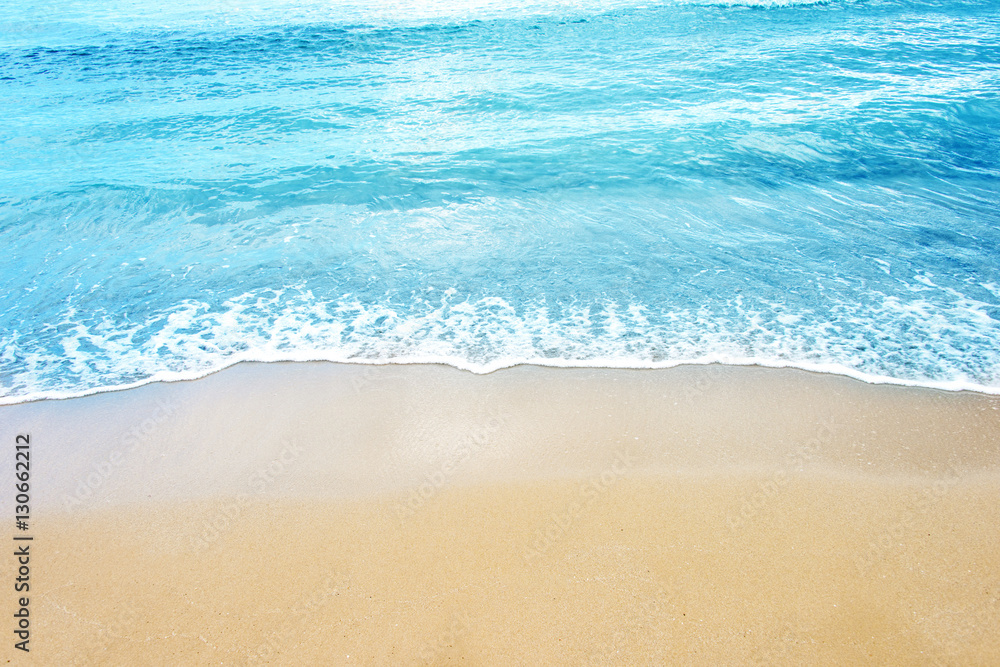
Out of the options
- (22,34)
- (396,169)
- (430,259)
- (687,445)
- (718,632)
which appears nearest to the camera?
(718,632)

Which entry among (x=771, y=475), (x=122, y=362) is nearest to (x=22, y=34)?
(x=122, y=362)

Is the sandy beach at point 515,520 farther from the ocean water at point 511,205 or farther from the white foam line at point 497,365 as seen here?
the ocean water at point 511,205

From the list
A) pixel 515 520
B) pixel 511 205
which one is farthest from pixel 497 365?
pixel 511 205

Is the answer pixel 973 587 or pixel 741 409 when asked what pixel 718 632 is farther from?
pixel 741 409

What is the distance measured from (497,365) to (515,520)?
1811mm

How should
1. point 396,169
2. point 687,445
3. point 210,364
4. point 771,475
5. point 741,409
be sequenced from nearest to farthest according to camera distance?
point 771,475 < point 687,445 < point 741,409 < point 210,364 < point 396,169

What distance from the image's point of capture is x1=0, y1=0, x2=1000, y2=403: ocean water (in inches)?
230

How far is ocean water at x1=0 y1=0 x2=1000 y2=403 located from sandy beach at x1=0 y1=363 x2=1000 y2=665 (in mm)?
546

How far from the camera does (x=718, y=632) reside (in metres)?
3.27

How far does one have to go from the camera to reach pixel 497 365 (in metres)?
5.47

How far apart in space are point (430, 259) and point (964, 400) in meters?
Answer: 5.74

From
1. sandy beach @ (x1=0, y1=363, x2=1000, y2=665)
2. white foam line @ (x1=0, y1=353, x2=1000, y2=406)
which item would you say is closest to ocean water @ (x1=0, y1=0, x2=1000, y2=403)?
white foam line @ (x1=0, y1=353, x2=1000, y2=406)

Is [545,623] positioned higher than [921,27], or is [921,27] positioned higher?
[921,27]

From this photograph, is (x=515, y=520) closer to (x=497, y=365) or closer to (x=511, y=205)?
(x=497, y=365)
